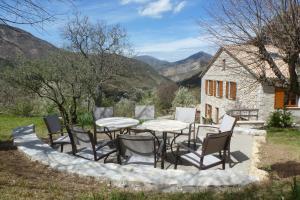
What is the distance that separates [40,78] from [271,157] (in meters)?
7.33

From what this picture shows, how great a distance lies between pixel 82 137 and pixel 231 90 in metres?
21.7

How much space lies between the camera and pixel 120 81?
2395 cm

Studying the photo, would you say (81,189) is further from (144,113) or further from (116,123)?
(144,113)

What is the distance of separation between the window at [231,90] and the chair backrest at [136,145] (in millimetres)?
21183

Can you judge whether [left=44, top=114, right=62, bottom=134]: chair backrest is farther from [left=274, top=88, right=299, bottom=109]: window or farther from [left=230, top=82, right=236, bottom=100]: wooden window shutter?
[left=230, top=82, right=236, bottom=100]: wooden window shutter

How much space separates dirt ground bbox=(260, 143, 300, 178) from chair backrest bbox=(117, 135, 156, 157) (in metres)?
1.96

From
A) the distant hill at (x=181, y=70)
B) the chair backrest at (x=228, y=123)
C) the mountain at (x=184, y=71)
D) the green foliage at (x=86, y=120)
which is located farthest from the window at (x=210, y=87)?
the chair backrest at (x=228, y=123)

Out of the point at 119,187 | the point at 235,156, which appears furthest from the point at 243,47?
the point at 119,187

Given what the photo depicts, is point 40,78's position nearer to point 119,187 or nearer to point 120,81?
point 119,187

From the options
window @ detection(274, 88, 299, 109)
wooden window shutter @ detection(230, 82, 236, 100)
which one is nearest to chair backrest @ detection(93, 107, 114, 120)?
window @ detection(274, 88, 299, 109)

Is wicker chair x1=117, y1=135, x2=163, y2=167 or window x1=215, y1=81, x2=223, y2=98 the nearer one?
wicker chair x1=117, y1=135, x2=163, y2=167

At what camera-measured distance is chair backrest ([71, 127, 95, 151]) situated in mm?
4898

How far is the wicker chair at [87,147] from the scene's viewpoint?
4959 mm

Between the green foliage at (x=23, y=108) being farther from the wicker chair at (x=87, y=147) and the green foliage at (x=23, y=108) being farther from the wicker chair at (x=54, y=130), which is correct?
the wicker chair at (x=87, y=147)
